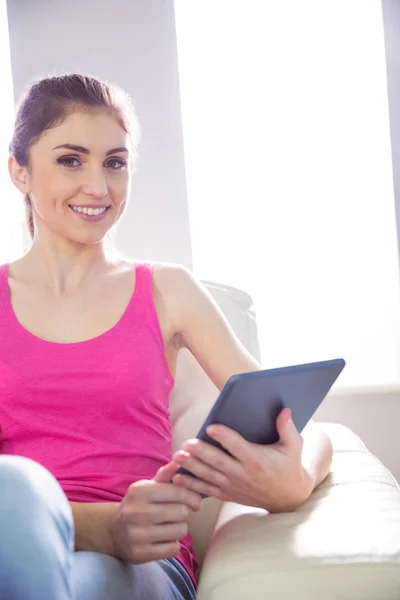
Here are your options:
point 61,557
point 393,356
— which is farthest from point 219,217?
point 61,557

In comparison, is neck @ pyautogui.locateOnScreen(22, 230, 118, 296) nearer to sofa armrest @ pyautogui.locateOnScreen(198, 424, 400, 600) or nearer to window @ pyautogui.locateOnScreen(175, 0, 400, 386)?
sofa armrest @ pyautogui.locateOnScreen(198, 424, 400, 600)

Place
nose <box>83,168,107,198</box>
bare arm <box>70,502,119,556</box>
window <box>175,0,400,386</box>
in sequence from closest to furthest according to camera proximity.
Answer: bare arm <box>70,502,119,556</box>, nose <box>83,168,107,198</box>, window <box>175,0,400,386</box>

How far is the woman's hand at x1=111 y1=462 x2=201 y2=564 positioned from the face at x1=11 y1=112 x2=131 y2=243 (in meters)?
0.60

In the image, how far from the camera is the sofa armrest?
941 millimetres

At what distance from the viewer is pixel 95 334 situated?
147 cm

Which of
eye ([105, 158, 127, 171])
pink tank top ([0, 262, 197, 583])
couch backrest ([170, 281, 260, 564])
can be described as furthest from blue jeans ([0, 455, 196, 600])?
eye ([105, 158, 127, 171])

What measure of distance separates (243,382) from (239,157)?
2.05 m

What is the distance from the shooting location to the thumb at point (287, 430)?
3.55ft

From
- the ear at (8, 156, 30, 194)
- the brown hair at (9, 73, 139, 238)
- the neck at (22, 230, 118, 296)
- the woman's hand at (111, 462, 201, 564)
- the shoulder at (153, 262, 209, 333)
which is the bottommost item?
the woman's hand at (111, 462, 201, 564)

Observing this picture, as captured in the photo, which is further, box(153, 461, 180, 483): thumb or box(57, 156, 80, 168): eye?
box(57, 156, 80, 168): eye

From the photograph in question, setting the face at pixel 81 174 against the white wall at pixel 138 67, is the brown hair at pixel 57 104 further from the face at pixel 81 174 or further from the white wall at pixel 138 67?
the white wall at pixel 138 67

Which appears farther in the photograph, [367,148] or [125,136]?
[367,148]

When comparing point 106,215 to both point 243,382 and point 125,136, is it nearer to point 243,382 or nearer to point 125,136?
point 125,136

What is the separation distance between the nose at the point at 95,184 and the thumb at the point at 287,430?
0.62 m
